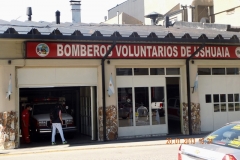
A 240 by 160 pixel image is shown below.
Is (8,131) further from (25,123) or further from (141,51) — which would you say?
(141,51)

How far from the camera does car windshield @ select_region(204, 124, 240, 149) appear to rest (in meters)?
6.73

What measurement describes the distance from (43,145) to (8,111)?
2053 millimetres

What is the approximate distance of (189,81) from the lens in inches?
647

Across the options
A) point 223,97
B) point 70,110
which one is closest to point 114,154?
point 223,97

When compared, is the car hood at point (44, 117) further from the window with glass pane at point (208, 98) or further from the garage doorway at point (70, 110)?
the window with glass pane at point (208, 98)

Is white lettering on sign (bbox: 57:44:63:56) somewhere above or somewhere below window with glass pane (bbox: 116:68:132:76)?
above

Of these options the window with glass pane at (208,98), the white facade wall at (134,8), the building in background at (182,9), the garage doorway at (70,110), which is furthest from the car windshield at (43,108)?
the white facade wall at (134,8)

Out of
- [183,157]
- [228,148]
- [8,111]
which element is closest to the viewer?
[228,148]

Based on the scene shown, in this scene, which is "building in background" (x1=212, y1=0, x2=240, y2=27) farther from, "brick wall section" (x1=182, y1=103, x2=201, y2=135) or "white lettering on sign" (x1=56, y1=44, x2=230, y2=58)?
"brick wall section" (x1=182, y1=103, x2=201, y2=135)

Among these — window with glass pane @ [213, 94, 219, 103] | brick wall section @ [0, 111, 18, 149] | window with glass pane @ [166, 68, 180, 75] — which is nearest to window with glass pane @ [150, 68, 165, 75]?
window with glass pane @ [166, 68, 180, 75]

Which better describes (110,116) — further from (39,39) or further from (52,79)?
(39,39)

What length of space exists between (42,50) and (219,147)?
30.6ft

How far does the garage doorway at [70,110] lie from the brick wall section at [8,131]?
3.83 feet

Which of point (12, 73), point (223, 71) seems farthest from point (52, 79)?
point (223, 71)
